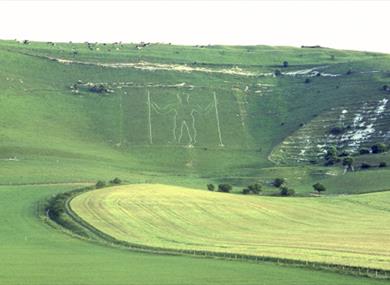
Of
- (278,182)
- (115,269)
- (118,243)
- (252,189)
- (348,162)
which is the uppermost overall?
(115,269)

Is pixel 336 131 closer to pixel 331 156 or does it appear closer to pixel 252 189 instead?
pixel 331 156

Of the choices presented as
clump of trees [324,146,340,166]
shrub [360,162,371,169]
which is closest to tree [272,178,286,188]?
shrub [360,162,371,169]

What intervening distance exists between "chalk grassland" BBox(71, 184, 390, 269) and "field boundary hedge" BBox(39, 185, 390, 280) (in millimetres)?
932

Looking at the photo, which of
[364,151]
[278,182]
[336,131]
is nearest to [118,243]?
[278,182]

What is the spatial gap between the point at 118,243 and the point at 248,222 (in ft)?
66.1

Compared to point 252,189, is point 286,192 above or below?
below

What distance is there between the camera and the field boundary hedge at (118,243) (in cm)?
5991

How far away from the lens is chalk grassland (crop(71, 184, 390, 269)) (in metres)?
69.5

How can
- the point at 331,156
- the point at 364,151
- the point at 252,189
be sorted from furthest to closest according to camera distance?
the point at 364,151 → the point at 331,156 → the point at 252,189

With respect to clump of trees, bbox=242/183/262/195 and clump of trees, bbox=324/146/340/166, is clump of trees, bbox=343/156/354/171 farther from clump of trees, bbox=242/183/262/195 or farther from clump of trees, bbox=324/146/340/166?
clump of trees, bbox=242/183/262/195

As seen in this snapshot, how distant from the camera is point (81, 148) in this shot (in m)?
172

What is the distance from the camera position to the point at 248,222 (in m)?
90.6

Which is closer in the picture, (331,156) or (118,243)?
(118,243)

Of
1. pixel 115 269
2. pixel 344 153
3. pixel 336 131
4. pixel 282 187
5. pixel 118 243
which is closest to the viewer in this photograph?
pixel 115 269
